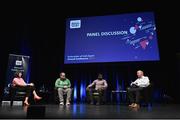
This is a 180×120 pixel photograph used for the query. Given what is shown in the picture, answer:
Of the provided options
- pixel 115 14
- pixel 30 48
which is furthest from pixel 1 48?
pixel 115 14

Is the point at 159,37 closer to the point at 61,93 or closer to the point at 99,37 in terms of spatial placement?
the point at 99,37

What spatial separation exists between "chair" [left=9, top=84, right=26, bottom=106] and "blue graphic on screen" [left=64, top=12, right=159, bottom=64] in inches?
74.1

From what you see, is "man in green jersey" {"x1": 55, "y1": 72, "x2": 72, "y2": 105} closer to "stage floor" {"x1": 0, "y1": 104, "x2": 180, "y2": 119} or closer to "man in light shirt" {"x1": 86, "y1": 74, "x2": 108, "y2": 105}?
"man in light shirt" {"x1": 86, "y1": 74, "x2": 108, "y2": 105}

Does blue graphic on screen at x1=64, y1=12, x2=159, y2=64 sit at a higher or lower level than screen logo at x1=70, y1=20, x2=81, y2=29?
lower

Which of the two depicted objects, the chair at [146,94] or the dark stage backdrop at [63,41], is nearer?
the chair at [146,94]

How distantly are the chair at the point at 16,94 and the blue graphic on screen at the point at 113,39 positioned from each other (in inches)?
74.1

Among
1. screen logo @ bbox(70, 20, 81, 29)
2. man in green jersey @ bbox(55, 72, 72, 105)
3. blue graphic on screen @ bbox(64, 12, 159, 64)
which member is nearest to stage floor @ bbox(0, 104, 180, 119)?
man in green jersey @ bbox(55, 72, 72, 105)

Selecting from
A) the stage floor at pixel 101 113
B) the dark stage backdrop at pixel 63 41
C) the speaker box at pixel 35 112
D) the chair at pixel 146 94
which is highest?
the dark stage backdrop at pixel 63 41

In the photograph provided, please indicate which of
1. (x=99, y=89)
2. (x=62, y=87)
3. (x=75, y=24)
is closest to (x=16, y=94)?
(x=62, y=87)

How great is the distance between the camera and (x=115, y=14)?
683 centimetres

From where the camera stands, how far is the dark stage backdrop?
6.66 metres

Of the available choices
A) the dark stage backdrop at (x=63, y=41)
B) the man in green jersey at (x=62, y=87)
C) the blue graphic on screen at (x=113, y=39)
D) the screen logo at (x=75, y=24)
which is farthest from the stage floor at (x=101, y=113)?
the screen logo at (x=75, y=24)

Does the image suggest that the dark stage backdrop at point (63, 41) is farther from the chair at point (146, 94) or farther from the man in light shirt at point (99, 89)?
the chair at point (146, 94)

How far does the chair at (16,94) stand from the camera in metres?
5.12
